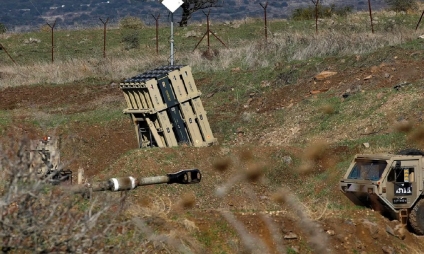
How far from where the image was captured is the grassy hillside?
1372cm

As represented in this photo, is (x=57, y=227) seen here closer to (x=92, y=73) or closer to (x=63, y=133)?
(x=63, y=133)

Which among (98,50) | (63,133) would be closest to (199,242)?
(63,133)

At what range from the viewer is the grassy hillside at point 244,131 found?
45.0ft

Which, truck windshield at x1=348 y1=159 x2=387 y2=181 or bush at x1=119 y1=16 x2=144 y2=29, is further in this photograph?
bush at x1=119 y1=16 x2=144 y2=29

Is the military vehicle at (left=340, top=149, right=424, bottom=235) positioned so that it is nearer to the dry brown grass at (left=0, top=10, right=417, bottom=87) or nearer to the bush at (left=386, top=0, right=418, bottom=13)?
the dry brown grass at (left=0, top=10, right=417, bottom=87)

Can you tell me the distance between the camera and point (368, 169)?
657 inches

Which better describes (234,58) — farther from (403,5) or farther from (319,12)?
(403,5)

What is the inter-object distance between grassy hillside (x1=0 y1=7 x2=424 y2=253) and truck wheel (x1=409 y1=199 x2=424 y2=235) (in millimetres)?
214

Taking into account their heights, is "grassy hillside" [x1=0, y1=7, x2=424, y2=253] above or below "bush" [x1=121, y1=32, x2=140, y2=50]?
above

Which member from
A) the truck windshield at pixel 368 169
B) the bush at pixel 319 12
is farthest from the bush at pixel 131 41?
the truck windshield at pixel 368 169

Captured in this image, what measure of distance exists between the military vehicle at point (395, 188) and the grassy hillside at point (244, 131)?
0.34 metres

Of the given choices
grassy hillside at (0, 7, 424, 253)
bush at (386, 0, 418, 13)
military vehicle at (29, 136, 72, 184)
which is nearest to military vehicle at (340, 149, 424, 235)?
grassy hillside at (0, 7, 424, 253)

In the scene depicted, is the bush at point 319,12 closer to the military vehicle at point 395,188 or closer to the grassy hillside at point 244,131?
the grassy hillside at point 244,131

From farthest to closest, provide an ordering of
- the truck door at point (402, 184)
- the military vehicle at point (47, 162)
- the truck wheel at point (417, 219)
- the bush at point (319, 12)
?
1. the bush at point (319, 12)
2. the truck door at point (402, 184)
3. the truck wheel at point (417, 219)
4. the military vehicle at point (47, 162)
